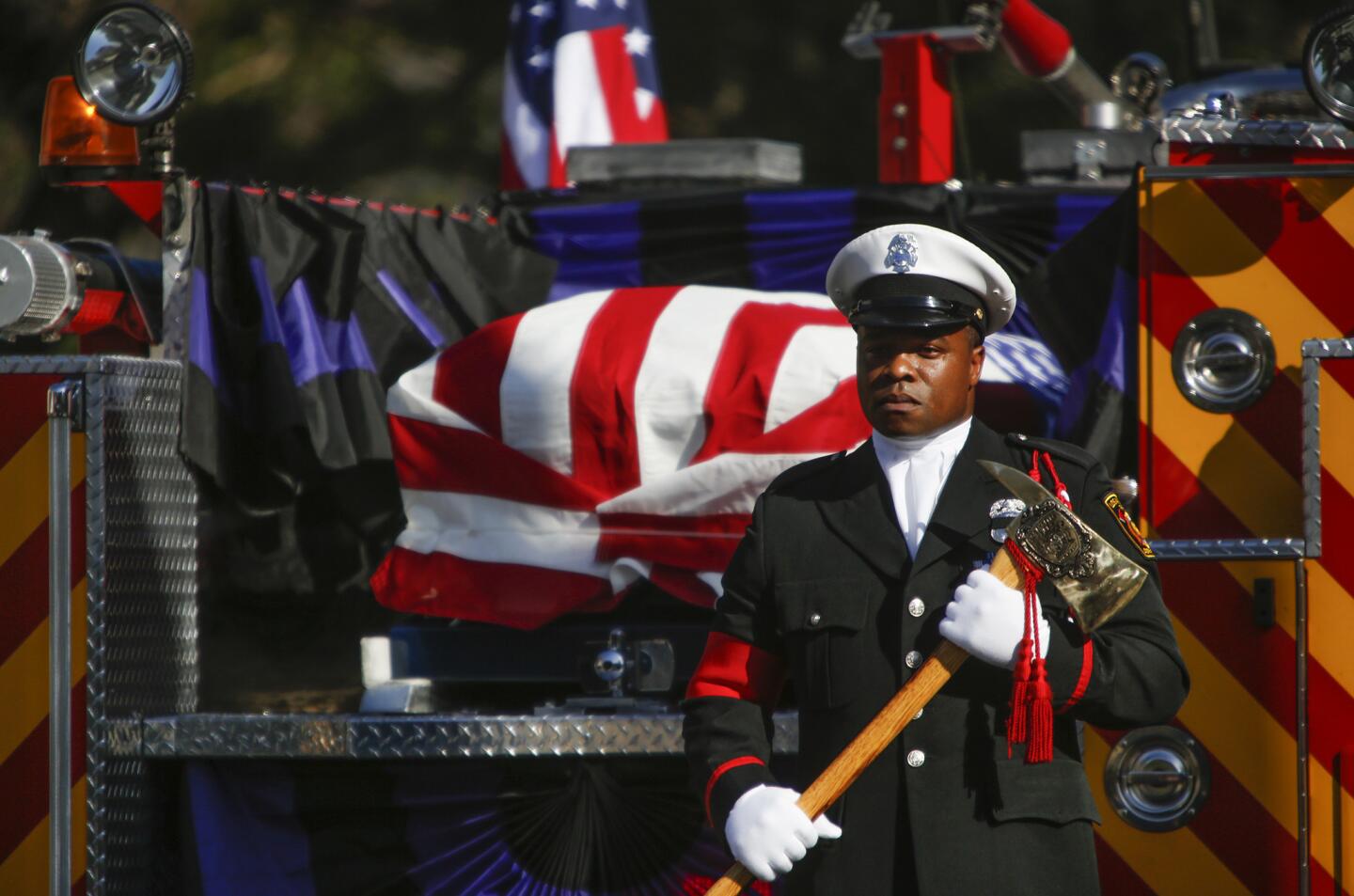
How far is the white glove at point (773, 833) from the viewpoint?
236 centimetres

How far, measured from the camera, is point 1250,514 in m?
3.21

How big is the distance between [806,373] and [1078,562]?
1.05m

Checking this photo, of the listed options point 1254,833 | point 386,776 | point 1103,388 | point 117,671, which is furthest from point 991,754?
point 117,671

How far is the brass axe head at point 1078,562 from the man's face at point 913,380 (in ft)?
0.72

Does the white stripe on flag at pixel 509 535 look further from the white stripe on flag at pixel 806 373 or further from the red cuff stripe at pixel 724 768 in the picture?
the red cuff stripe at pixel 724 768

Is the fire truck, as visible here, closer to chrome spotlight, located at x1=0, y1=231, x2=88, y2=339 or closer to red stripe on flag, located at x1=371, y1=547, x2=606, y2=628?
chrome spotlight, located at x1=0, y1=231, x2=88, y2=339

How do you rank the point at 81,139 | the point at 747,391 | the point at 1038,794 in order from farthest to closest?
the point at 81,139 < the point at 747,391 < the point at 1038,794

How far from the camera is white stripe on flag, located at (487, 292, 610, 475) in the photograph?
3.42 metres

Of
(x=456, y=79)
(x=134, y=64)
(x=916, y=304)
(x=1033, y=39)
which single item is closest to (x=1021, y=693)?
(x=916, y=304)

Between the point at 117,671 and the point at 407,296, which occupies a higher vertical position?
the point at 407,296

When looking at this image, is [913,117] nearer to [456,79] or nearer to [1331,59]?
[1331,59]

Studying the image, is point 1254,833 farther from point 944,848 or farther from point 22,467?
point 22,467

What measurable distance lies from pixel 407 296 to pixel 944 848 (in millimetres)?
2008

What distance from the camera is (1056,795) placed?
2449mm
